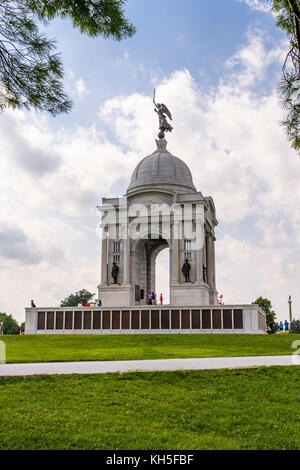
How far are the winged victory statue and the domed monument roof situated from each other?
10.5 ft

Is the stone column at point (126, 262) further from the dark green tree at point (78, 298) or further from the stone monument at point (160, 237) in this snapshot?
the dark green tree at point (78, 298)

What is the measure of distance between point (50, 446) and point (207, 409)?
3347mm

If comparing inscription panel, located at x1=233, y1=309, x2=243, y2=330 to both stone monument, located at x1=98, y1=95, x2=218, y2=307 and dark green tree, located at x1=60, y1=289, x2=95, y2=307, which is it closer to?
stone monument, located at x1=98, y1=95, x2=218, y2=307

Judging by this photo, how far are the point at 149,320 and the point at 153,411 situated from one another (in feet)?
103

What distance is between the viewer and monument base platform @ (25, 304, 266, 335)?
38594 mm

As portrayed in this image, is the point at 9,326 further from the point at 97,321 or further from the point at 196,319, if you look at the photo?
the point at 196,319

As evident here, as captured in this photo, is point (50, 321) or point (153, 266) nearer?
point (50, 321)

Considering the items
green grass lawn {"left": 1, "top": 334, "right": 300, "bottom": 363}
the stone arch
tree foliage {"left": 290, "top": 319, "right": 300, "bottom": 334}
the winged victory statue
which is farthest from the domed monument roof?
green grass lawn {"left": 1, "top": 334, "right": 300, "bottom": 363}

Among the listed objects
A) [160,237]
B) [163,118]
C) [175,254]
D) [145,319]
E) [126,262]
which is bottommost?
[145,319]

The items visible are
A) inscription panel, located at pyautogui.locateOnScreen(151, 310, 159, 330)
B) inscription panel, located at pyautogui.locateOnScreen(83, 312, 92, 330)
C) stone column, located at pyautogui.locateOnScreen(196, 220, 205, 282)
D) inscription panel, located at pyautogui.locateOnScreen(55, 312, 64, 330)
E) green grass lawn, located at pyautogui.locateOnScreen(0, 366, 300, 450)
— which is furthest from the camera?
stone column, located at pyautogui.locateOnScreen(196, 220, 205, 282)

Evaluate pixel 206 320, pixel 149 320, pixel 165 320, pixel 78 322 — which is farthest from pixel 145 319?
pixel 78 322

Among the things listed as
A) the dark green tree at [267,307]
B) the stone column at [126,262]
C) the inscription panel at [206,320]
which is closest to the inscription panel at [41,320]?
the stone column at [126,262]

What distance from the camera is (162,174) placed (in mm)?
54531

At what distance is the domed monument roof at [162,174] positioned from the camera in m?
53.6
